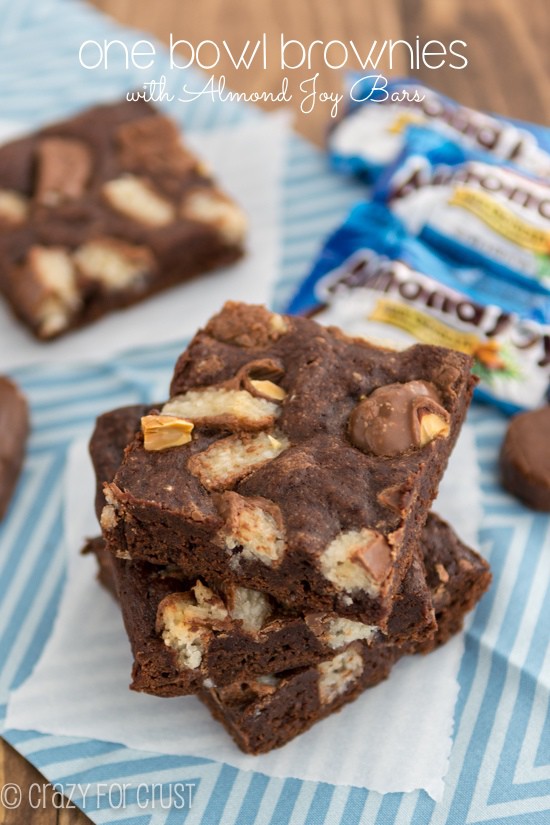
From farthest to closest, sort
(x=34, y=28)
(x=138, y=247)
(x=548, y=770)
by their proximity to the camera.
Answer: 1. (x=34, y=28)
2. (x=138, y=247)
3. (x=548, y=770)

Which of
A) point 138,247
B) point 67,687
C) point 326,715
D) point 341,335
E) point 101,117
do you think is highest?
point 341,335

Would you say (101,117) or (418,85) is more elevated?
(418,85)

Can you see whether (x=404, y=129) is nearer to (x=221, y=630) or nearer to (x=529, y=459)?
(x=529, y=459)

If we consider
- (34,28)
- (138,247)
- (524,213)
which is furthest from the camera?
(34,28)

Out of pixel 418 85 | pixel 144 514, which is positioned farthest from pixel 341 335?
pixel 418 85

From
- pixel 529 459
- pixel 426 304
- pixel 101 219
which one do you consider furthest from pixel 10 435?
pixel 529 459

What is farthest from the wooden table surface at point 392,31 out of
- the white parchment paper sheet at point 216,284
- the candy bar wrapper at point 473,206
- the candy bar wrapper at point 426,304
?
the candy bar wrapper at point 426,304

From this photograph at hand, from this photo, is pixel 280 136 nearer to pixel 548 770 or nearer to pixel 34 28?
pixel 34 28

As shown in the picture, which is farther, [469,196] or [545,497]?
[469,196]
